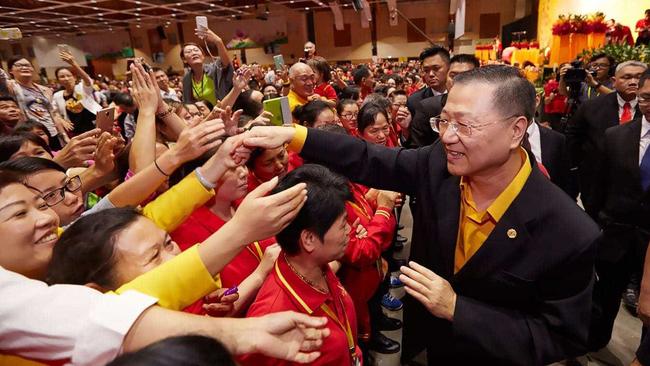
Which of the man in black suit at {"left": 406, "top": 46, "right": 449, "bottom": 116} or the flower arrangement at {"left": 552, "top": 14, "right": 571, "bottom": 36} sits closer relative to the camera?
the man in black suit at {"left": 406, "top": 46, "right": 449, "bottom": 116}

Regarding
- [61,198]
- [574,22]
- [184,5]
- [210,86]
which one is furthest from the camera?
[184,5]

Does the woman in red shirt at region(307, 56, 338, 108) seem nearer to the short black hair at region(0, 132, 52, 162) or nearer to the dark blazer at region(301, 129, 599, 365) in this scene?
the short black hair at region(0, 132, 52, 162)

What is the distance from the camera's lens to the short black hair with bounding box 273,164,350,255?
1294 mm

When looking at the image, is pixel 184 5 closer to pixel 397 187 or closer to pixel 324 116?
pixel 324 116

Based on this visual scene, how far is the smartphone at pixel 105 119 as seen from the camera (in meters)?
2.18

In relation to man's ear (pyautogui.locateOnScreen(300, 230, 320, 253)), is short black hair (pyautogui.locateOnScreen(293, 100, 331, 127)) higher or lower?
higher

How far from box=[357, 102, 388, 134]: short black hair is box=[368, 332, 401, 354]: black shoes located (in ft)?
4.66

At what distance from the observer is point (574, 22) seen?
6.42 m

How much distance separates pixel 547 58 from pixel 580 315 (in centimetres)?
797

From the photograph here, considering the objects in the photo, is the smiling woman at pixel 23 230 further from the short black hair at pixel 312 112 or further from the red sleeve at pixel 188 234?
the short black hair at pixel 312 112

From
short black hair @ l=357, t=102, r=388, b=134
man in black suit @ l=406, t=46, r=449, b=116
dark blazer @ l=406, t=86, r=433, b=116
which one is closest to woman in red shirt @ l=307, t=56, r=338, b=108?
dark blazer @ l=406, t=86, r=433, b=116

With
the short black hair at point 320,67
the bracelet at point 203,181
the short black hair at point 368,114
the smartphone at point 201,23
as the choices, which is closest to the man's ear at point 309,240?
the bracelet at point 203,181

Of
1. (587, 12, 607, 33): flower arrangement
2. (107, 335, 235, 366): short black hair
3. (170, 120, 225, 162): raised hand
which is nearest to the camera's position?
(107, 335, 235, 366): short black hair

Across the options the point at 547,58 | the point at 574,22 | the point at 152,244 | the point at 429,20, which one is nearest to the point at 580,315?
the point at 152,244
